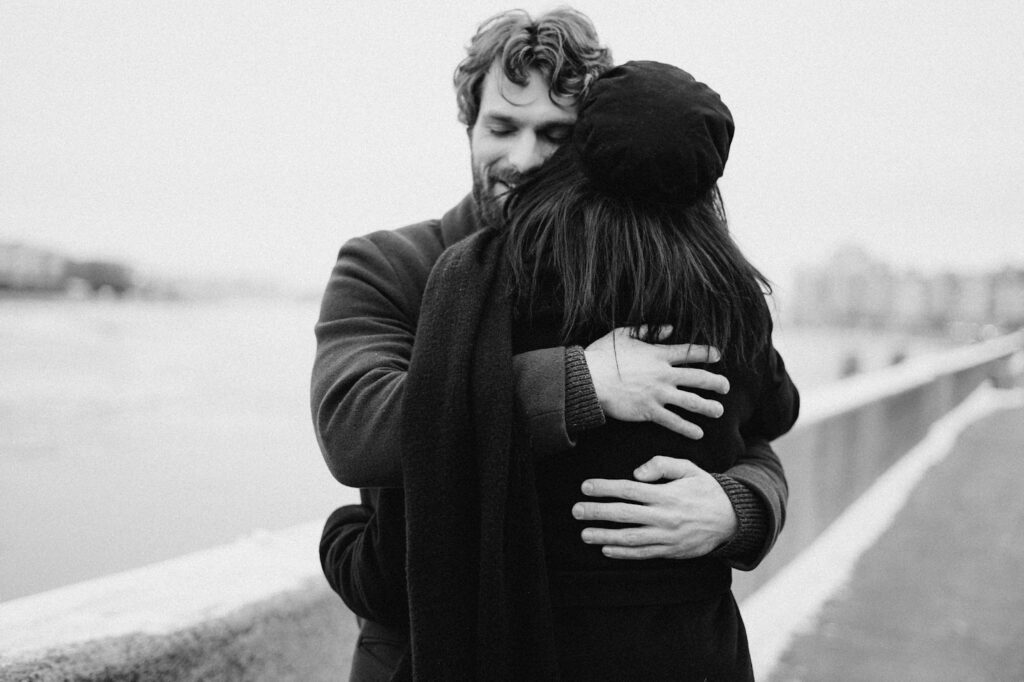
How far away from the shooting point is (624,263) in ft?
4.57

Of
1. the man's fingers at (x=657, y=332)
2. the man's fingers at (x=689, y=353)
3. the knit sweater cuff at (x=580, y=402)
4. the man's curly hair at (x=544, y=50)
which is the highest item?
the man's curly hair at (x=544, y=50)

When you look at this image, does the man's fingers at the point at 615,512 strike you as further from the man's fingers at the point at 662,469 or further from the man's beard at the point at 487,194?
the man's beard at the point at 487,194

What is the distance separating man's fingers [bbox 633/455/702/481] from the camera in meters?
1.46

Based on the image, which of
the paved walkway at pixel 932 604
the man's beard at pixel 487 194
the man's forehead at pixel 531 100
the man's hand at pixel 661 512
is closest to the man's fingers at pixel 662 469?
the man's hand at pixel 661 512

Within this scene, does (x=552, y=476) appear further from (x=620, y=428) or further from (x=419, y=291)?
(x=419, y=291)

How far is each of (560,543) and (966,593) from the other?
402cm

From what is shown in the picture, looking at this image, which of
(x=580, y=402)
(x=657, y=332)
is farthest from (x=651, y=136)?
(x=580, y=402)

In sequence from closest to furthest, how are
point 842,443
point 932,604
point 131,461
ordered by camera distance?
point 932,604 → point 842,443 → point 131,461

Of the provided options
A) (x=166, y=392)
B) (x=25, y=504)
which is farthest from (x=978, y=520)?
(x=166, y=392)

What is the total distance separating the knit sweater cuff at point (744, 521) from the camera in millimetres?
1562

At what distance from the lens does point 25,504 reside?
8.44 meters

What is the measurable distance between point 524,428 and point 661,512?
0.30 meters

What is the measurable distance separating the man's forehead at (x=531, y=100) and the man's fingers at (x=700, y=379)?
0.81 metres

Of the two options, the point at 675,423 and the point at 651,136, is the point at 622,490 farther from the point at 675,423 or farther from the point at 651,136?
the point at 651,136
